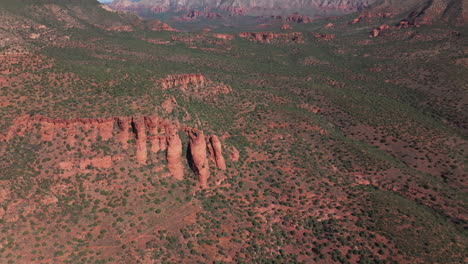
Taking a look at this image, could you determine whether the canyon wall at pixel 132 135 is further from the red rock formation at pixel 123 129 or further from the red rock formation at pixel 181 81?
the red rock formation at pixel 181 81

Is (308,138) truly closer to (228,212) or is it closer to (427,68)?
(228,212)

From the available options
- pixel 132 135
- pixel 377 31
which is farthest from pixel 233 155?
pixel 377 31

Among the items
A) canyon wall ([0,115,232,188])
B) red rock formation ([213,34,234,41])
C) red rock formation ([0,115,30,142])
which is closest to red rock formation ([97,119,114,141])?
canyon wall ([0,115,232,188])

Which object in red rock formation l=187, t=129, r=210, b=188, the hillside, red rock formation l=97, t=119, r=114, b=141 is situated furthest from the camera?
red rock formation l=187, t=129, r=210, b=188

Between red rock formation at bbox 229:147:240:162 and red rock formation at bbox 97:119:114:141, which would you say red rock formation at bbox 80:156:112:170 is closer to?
red rock formation at bbox 97:119:114:141

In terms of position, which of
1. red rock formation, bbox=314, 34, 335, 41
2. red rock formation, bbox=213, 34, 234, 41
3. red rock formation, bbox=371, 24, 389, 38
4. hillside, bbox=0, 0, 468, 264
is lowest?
hillside, bbox=0, 0, 468, 264

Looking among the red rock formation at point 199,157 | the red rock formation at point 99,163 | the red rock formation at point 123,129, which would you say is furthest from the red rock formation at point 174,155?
the red rock formation at point 99,163

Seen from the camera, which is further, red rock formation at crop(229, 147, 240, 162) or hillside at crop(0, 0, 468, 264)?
red rock formation at crop(229, 147, 240, 162)

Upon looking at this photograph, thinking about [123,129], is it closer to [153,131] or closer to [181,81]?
[153,131]
